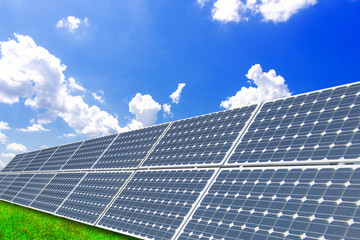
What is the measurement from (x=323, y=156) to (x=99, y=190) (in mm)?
11007

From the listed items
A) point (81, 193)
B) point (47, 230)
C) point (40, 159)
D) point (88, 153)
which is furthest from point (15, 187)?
→ point (47, 230)

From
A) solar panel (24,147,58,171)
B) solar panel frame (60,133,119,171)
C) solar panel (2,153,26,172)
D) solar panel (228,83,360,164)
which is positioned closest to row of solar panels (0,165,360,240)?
solar panel (228,83,360,164)

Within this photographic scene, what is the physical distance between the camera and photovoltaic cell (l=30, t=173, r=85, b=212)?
57.5 ft

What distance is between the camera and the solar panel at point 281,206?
7.30 meters

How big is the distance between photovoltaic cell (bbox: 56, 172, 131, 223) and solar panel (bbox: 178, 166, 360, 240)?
589cm

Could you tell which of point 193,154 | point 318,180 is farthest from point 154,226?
point 318,180

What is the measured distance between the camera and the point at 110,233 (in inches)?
490

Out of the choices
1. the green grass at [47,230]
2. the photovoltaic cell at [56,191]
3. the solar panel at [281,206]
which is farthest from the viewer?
the photovoltaic cell at [56,191]

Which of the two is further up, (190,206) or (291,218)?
(291,218)

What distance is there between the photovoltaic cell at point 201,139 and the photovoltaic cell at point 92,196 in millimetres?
1929

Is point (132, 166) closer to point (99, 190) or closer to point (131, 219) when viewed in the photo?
point (99, 190)

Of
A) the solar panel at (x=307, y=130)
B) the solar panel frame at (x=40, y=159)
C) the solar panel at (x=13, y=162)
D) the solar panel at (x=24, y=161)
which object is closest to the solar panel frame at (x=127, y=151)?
the solar panel at (x=307, y=130)

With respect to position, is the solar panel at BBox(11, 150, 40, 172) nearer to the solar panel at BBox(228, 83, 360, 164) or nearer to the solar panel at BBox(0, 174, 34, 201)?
the solar panel at BBox(0, 174, 34, 201)

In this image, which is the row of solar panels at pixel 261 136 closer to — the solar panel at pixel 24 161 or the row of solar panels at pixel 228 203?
the row of solar panels at pixel 228 203
